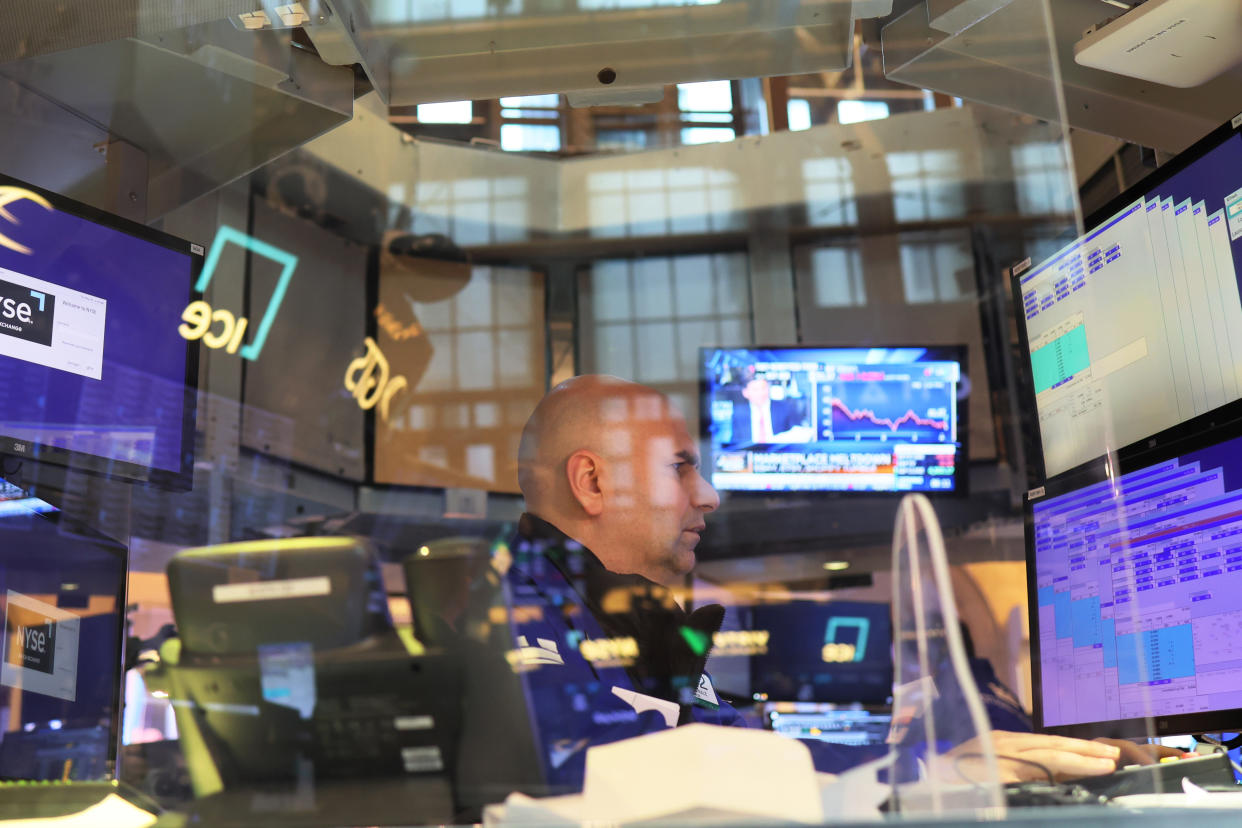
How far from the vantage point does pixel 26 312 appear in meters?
1.57

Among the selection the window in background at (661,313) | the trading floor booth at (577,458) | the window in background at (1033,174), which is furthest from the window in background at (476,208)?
the window in background at (1033,174)

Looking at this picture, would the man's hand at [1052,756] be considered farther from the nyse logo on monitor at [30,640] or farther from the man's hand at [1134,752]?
the nyse logo on monitor at [30,640]

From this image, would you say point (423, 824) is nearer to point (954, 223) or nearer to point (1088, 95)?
point (1088, 95)

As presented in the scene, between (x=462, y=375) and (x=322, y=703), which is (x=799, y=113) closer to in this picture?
(x=462, y=375)

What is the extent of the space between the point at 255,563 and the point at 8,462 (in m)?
0.82

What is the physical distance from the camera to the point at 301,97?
6.47ft

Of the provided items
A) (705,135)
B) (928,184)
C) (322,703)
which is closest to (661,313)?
(705,135)

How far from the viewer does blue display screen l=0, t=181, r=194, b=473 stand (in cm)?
156

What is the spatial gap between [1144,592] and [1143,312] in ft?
1.27

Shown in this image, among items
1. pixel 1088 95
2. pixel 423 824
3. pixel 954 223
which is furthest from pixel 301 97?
pixel 954 223

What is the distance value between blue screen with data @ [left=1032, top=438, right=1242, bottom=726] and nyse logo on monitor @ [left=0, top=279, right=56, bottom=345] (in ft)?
4.90

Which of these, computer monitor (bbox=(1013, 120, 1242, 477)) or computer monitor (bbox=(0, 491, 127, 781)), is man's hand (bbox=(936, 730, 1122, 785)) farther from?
computer monitor (bbox=(0, 491, 127, 781))

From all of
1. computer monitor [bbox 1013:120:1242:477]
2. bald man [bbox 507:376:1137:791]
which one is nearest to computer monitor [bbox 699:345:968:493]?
bald man [bbox 507:376:1137:791]

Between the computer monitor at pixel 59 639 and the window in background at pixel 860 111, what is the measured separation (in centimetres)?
345
